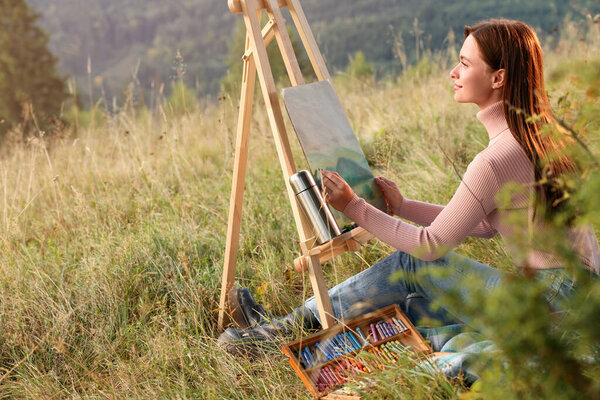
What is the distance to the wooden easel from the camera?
1.93 meters

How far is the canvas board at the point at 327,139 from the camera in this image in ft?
6.43

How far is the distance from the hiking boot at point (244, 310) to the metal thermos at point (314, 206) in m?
0.60

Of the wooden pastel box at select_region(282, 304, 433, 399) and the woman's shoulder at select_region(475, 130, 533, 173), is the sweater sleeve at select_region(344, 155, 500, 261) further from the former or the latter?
the wooden pastel box at select_region(282, 304, 433, 399)

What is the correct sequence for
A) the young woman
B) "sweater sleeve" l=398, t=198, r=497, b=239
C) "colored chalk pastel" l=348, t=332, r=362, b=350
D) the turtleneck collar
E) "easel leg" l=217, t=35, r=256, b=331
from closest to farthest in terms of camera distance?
the young woman < the turtleneck collar < "colored chalk pastel" l=348, t=332, r=362, b=350 < "sweater sleeve" l=398, t=198, r=497, b=239 < "easel leg" l=217, t=35, r=256, b=331

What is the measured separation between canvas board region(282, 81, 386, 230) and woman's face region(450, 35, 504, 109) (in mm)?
463

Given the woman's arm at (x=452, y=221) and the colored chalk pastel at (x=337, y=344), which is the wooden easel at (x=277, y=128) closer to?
the colored chalk pastel at (x=337, y=344)

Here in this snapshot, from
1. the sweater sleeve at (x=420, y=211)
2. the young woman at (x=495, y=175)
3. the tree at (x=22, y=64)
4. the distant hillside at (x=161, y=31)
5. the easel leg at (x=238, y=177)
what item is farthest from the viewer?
the distant hillside at (x=161, y=31)

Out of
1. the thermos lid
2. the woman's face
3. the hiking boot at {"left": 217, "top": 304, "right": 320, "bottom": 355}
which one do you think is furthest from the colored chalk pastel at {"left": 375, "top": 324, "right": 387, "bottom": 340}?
the woman's face

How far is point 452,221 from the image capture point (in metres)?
1.71

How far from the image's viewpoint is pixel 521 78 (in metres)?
1.77

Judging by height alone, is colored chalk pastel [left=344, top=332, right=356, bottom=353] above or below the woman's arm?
below

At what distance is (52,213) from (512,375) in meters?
3.83

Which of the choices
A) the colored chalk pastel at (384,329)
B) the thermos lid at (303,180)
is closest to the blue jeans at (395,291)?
the colored chalk pastel at (384,329)

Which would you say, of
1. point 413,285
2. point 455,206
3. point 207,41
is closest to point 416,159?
point 413,285
